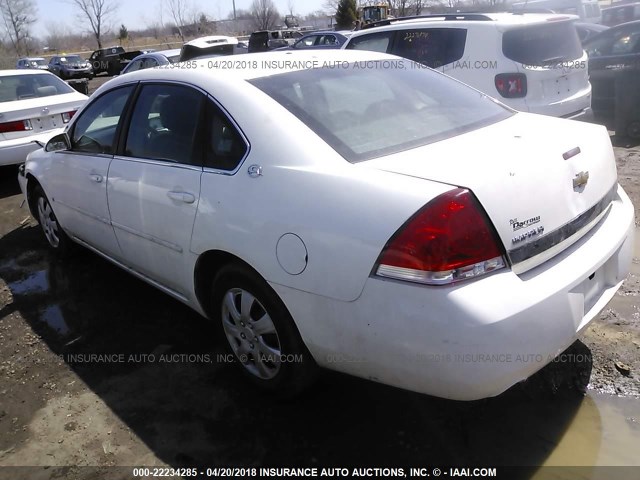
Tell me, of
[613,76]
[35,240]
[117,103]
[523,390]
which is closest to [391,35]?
[613,76]

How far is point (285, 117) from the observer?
2547 mm

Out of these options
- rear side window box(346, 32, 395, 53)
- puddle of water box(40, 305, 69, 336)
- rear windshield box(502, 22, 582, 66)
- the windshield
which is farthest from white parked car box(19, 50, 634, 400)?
the windshield

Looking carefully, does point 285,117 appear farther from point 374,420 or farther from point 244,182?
point 374,420

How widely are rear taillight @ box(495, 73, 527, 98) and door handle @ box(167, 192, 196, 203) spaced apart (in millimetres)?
4153

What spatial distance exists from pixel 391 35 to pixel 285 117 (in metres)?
4.95

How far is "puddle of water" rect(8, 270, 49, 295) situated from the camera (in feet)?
14.6

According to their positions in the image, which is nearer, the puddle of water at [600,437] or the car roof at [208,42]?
the puddle of water at [600,437]

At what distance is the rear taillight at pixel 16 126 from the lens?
7.20 meters

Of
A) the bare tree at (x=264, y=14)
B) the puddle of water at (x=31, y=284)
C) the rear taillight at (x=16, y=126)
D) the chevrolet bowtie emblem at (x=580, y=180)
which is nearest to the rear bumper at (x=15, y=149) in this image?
the rear taillight at (x=16, y=126)

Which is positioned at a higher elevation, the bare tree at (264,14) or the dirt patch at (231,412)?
the bare tree at (264,14)

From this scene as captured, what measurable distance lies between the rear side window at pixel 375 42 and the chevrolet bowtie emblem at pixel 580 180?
502 cm

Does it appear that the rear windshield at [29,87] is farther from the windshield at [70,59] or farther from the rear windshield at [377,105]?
the windshield at [70,59]

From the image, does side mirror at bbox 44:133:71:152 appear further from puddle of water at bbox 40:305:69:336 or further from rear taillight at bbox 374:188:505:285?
rear taillight at bbox 374:188:505:285

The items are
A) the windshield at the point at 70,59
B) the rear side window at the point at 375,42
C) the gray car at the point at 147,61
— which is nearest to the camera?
the rear side window at the point at 375,42
